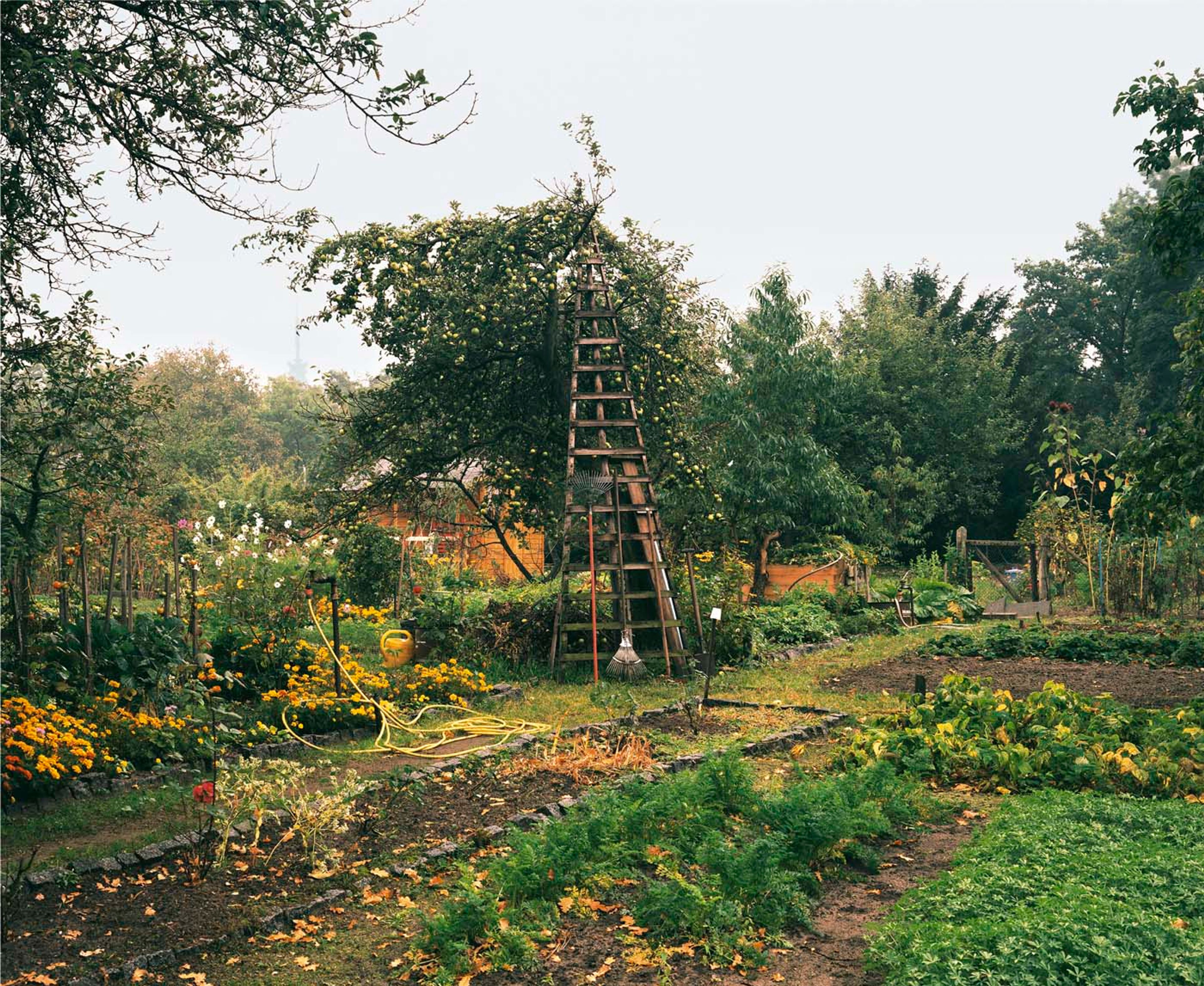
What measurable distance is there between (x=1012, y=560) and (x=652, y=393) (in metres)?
17.8

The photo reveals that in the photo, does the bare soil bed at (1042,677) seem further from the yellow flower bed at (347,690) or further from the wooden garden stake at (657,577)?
the yellow flower bed at (347,690)

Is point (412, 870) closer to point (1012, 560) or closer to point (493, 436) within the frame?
point (493, 436)

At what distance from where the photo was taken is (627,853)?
17.3 ft

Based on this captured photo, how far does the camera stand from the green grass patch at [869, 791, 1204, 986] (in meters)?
3.73

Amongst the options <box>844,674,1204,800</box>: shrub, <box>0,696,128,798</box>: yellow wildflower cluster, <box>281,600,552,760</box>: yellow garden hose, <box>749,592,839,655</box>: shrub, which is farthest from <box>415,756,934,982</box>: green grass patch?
<box>749,592,839,655</box>: shrub

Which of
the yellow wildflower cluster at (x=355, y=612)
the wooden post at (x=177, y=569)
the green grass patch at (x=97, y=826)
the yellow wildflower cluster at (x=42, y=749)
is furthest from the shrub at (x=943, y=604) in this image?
the yellow wildflower cluster at (x=42, y=749)

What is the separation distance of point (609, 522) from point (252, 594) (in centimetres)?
396

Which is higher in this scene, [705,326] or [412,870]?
[705,326]

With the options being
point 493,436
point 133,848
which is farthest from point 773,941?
point 493,436

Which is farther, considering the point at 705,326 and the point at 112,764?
the point at 705,326

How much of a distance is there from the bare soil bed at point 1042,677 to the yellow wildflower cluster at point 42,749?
6.77 m

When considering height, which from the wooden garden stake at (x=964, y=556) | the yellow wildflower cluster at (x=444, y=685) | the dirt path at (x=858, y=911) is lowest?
the dirt path at (x=858, y=911)

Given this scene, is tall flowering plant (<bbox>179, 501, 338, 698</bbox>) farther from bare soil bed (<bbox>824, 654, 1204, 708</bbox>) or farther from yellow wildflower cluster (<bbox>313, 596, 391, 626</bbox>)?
bare soil bed (<bbox>824, 654, 1204, 708</bbox>)

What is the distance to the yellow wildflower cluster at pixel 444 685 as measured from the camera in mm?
9477
